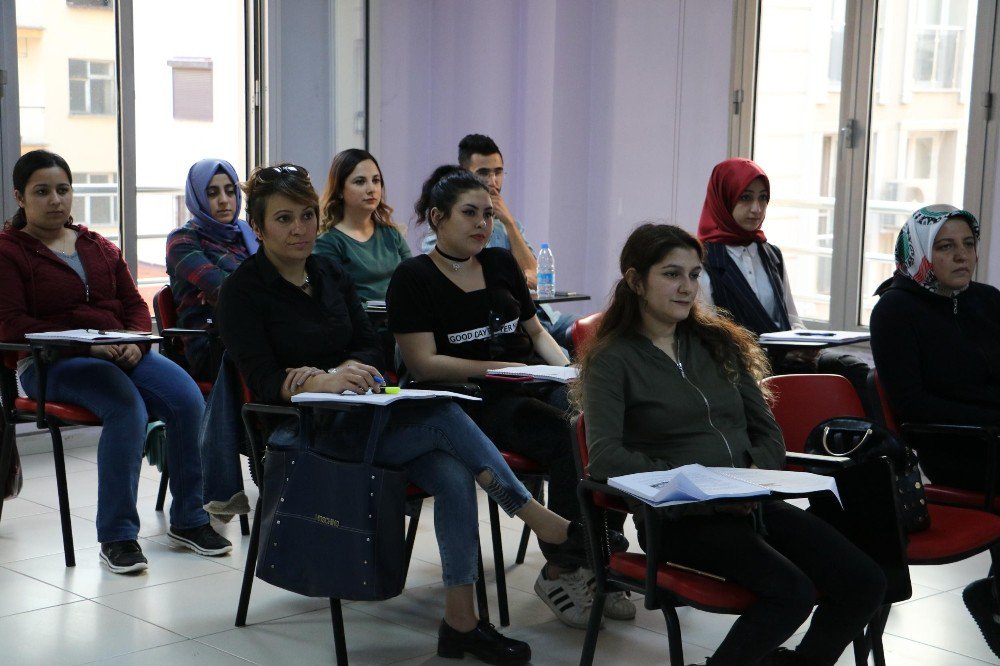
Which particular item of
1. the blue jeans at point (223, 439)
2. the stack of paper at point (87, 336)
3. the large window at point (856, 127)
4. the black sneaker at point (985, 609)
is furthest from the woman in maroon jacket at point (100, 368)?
the large window at point (856, 127)

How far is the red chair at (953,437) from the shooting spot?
2.90 meters

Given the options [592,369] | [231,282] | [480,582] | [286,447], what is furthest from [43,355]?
[592,369]

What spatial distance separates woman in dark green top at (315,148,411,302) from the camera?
452 cm

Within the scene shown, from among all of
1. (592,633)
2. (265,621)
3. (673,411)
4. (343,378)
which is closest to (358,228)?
(343,378)

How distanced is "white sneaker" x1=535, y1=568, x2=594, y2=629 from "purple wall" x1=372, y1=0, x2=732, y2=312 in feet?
10.6

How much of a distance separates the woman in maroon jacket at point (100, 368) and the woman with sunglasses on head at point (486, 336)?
38.5 inches

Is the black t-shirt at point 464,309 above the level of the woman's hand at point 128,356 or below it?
above

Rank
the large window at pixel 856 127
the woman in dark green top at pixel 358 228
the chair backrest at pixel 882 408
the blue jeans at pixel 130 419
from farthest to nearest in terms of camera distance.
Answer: the large window at pixel 856 127 → the woman in dark green top at pixel 358 228 → the blue jeans at pixel 130 419 → the chair backrest at pixel 882 408

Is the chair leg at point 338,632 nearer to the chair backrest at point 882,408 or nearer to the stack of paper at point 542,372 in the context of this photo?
the stack of paper at point 542,372

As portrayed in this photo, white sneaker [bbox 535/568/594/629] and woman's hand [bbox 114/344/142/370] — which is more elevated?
woman's hand [bbox 114/344/142/370]

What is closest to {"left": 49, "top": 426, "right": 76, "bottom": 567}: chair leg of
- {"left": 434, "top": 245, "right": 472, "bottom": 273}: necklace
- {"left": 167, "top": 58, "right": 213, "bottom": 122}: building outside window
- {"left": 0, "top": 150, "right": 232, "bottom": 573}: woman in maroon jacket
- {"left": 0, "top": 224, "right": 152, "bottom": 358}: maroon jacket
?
{"left": 0, "top": 150, "right": 232, "bottom": 573}: woman in maroon jacket

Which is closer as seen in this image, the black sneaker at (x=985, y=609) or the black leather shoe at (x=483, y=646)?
the black leather shoe at (x=483, y=646)

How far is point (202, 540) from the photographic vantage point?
3877mm

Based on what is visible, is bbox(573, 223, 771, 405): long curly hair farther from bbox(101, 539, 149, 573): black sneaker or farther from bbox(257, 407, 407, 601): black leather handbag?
bbox(101, 539, 149, 573): black sneaker
